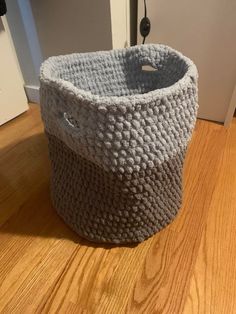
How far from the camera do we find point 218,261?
57 centimetres

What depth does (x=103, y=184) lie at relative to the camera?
0.52 meters

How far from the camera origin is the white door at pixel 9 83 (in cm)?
92

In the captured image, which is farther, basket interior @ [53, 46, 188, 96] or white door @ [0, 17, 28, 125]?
white door @ [0, 17, 28, 125]

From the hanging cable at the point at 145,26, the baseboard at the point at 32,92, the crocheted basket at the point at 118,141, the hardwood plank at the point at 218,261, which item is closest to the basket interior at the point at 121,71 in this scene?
the crocheted basket at the point at 118,141

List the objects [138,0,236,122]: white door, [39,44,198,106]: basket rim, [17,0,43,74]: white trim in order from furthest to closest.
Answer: [17,0,43,74]: white trim, [138,0,236,122]: white door, [39,44,198,106]: basket rim

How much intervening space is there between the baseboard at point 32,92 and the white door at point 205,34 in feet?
1.59

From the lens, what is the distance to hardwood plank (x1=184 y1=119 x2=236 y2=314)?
1.68 ft

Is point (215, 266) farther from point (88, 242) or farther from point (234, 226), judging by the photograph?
point (88, 242)

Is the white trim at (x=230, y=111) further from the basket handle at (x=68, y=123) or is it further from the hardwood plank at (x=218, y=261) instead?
the basket handle at (x=68, y=123)

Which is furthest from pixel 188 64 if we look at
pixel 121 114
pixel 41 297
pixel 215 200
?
pixel 41 297

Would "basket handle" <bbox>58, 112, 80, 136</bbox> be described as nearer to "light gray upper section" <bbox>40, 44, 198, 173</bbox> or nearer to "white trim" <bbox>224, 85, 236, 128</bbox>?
"light gray upper section" <bbox>40, 44, 198, 173</bbox>

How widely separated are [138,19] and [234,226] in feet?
2.28

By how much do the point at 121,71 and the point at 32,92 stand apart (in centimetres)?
Result: 56

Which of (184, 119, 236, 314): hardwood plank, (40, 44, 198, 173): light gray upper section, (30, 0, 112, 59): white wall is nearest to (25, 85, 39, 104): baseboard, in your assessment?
(30, 0, 112, 59): white wall
